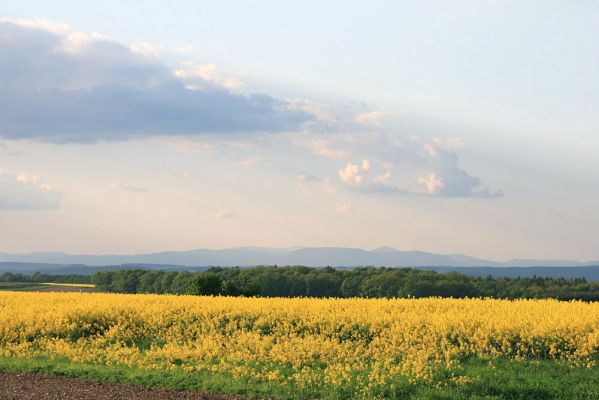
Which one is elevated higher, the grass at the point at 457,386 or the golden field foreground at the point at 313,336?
the golden field foreground at the point at 313,336

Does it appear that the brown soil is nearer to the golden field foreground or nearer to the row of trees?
the golden field foreground

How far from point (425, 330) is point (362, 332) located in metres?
2.70

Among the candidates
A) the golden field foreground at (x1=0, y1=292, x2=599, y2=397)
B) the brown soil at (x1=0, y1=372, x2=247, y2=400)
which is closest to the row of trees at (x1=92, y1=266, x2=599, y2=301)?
the golden field foreground at (x1=0, y1=292, x2=599, y2=397)

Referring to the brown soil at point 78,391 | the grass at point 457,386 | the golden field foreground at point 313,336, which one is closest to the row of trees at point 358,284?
the golden field foreground at point 313,336

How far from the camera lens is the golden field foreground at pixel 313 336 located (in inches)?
883

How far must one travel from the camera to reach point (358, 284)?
288 ft

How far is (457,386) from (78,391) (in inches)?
452

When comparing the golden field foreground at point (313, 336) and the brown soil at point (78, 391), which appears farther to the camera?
the golden field foreground at point (313, 336)

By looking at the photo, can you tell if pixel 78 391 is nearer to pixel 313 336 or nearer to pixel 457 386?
pixel 313 336

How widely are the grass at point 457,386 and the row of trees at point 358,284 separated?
48546 millimetres

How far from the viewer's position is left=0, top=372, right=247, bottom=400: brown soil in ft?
64.8

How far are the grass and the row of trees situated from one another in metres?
48.5

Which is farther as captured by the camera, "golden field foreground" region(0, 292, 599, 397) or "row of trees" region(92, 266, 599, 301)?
"row of trees" region(92, 266, 599, 301)

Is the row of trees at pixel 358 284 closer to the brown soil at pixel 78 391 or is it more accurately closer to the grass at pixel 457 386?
the brown soil at pixel 78 391
